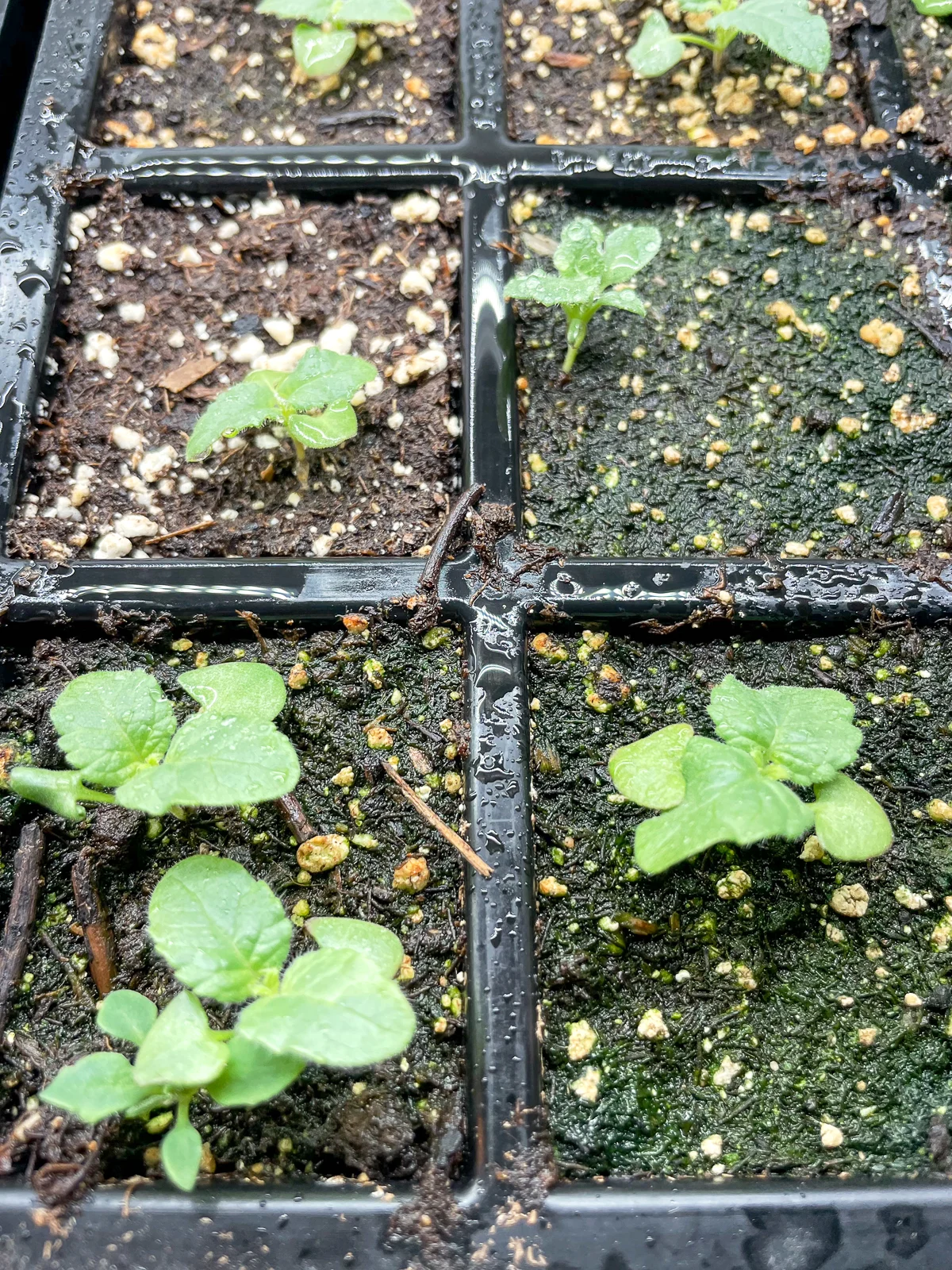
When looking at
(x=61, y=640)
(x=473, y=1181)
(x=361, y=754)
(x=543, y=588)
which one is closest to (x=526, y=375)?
(x=543, y=588)

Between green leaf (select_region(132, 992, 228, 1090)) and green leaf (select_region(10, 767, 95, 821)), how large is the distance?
22cm

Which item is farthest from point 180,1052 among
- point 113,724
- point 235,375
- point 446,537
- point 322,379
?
point 235,375

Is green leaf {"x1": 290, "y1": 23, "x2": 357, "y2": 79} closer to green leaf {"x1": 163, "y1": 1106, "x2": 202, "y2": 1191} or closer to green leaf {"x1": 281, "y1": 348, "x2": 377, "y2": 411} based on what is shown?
green leaf {"x1": 281, "y1": 348, "x2": 377, "y2": 411}

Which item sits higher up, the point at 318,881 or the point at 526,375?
the point at 526,375

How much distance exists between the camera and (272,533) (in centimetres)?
105

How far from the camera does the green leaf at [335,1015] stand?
0.64 meters

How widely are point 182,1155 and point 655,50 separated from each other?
53.8 inches

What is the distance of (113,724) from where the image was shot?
31.3 inches

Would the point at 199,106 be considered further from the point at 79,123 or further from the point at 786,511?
the point at 786,511

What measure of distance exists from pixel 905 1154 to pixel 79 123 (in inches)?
59.3

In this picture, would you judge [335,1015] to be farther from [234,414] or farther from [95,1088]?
[234,414]

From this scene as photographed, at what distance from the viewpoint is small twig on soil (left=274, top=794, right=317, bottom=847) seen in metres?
0.89

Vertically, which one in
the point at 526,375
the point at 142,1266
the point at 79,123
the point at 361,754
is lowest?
the point at 142,1266

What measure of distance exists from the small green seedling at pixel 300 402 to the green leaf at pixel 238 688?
0.90 feet
